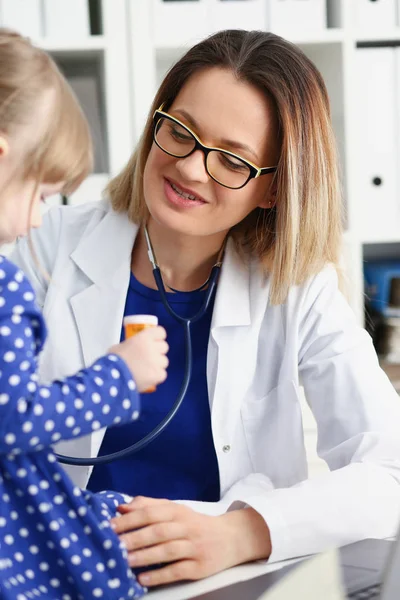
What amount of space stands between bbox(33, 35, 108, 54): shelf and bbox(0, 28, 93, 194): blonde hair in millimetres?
1245

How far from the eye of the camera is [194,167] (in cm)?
123

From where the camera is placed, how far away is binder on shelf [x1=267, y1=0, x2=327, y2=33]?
2172 mm

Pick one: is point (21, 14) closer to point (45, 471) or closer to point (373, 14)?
point (373, 14)

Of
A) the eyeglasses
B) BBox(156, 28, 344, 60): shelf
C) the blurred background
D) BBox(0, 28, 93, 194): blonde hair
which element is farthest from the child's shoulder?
BBox(156, 28, 344, 60): shelf

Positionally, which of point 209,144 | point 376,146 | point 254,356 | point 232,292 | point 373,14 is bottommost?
point 254,356

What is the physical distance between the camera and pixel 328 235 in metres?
1.41

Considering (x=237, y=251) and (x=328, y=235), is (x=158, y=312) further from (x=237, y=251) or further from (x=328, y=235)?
(x=328, y=235)

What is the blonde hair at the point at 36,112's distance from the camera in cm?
84

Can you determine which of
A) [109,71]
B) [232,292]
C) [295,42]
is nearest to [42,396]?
[232,292]

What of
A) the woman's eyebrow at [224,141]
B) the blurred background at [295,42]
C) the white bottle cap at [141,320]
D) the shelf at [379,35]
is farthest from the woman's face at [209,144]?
the shelf at [379,35]

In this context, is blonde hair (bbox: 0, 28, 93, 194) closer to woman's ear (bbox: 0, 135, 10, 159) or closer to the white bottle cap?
woman's ear (bbox: 0, 135, 10, 159)

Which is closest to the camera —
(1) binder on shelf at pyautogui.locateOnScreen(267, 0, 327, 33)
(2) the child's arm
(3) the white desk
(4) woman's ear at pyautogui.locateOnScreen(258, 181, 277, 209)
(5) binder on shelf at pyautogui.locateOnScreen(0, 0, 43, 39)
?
(2) the child's arm

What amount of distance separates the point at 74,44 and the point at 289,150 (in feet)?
3.39

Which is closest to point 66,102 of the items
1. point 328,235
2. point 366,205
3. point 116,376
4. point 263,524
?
point 116,376
